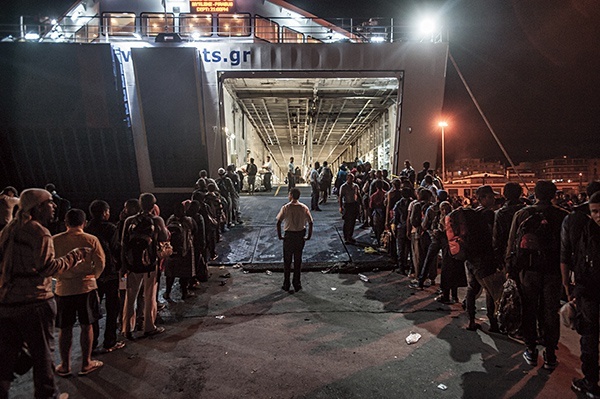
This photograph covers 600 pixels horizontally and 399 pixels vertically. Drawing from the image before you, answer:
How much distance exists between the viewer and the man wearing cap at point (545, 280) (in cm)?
402

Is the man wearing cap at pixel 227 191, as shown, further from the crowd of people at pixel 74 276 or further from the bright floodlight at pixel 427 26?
the bright floodlight at pixel 427 26

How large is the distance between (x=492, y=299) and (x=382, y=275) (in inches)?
118

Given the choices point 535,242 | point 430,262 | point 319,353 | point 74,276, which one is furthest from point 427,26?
point 74,276

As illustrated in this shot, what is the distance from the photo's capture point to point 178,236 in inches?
241

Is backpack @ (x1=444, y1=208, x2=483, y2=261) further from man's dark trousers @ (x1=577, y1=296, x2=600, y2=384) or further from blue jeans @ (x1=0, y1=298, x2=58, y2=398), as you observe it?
blue jeans @ (x1=0, y1=298, x2=58, y2=398)

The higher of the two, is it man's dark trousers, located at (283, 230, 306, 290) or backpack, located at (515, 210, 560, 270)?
backpack, located at (515, 210, 560, 270)

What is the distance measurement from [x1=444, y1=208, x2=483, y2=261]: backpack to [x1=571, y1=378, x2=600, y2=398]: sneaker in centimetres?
182

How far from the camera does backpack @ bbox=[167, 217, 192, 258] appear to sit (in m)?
6.11

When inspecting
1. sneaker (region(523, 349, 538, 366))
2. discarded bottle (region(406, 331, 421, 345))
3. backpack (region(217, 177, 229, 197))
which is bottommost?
discarded bottle (region(406, 331, 421, 345))

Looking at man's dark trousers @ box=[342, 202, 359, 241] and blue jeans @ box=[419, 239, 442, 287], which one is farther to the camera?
man's dark trousers @ box=[342, 202, 359, 241]

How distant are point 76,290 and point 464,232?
4.76 m

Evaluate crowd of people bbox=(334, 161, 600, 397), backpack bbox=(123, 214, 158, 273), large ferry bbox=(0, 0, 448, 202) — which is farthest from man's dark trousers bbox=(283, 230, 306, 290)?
large ferry bbox=(0, 0, 448, 202)

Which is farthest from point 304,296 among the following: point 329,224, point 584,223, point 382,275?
point 329,224

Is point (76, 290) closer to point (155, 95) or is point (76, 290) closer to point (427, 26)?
point (155, 95)
